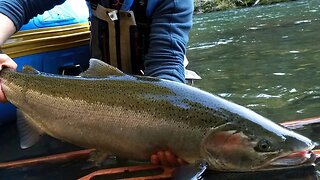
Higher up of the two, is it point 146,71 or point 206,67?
point 146,71

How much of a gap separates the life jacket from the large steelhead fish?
0.89 m

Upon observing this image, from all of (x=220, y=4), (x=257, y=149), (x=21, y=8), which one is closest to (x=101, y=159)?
(x=257, y=149)

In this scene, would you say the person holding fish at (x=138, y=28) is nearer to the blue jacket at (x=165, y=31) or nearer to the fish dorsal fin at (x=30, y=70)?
the blue jacket at (x=165, y=31)

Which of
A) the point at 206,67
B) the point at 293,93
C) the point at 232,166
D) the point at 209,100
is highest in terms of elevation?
the point at 209,100

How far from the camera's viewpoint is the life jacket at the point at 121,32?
12.2ft

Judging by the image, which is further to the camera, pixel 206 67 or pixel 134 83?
pixel 206 67

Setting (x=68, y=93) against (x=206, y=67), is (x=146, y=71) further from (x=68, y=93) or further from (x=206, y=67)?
(x=206, y=67)

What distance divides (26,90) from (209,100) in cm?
111

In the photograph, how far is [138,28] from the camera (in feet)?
12.4

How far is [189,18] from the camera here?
12.1 ft

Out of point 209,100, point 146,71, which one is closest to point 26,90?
point 146,71

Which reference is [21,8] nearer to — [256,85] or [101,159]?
[101,159]

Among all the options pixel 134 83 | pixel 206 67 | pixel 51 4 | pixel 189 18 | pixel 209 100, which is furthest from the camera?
pixel 206 67

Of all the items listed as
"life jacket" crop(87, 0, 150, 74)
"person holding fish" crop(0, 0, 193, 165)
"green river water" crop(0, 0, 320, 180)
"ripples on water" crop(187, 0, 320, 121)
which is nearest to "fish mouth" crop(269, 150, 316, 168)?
"green river water" crop(0, 0, 320, 180)
